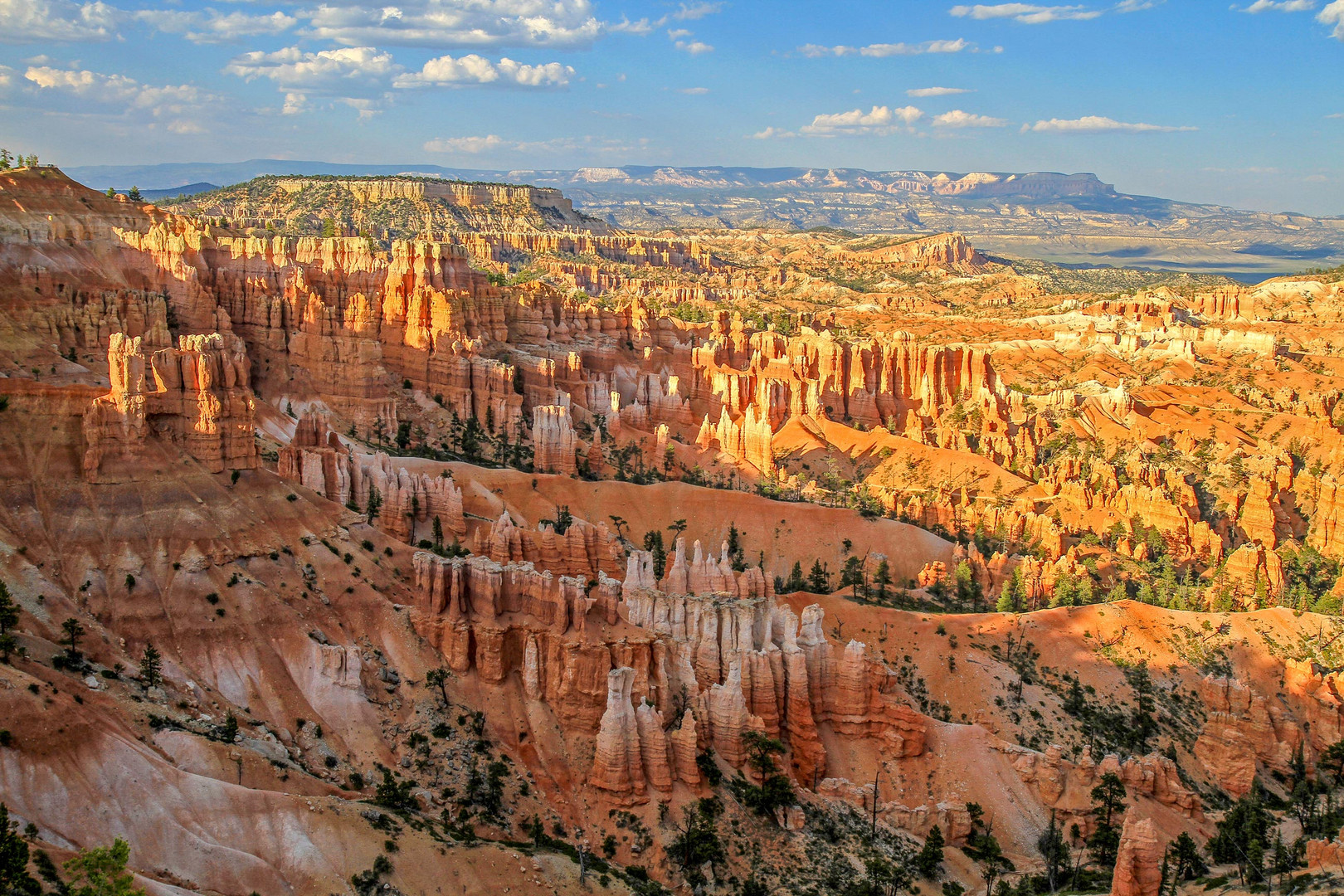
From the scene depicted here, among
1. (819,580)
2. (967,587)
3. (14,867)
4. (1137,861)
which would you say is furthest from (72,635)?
(967,587)

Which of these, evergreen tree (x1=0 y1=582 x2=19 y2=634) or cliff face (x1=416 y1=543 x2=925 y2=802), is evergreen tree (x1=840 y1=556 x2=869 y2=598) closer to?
cliff face (x1=416 y1=543 x2=925 y2=802)

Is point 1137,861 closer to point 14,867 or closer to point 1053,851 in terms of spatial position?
point 1053,851

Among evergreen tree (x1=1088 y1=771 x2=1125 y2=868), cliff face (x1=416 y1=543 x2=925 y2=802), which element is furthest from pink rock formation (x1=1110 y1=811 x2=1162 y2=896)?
cliff face (x1=416 y1=543 x2=925 y2=802)

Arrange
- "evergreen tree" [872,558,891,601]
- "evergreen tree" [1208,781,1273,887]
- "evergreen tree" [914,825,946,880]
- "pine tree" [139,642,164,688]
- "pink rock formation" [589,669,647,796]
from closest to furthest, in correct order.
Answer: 1. "pine tree" [139,642,164,688]
2. "evergreen tree" [1208,781,1273,887]
3. "pink rock formation" [589,669,647,796]
4. "evergreen tree" [914,825,946,880]
5. "evergreen tree" [872,558,891,601]

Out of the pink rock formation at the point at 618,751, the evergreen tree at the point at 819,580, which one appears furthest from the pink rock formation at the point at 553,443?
the pink rock formation at the point at 618,751

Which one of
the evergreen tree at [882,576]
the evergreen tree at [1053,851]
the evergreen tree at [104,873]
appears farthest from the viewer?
the evergreen tree at [882,576]

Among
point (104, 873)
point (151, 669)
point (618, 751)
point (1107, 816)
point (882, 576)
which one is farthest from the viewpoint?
point (882, 576)

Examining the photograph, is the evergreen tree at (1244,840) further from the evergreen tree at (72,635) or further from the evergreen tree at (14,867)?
the evergreen tree at (72,635)

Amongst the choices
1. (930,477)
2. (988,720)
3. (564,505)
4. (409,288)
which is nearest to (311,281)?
(409,288)

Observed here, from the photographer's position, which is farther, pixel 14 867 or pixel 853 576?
pixel 853 576

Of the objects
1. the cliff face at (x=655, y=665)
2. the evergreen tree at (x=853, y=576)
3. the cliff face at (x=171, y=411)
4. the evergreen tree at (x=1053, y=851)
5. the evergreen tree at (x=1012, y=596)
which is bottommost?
the evergreen tree at (x=1053, y=851)

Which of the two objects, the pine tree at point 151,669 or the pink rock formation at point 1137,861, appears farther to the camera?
the pine tree at point 151,669
